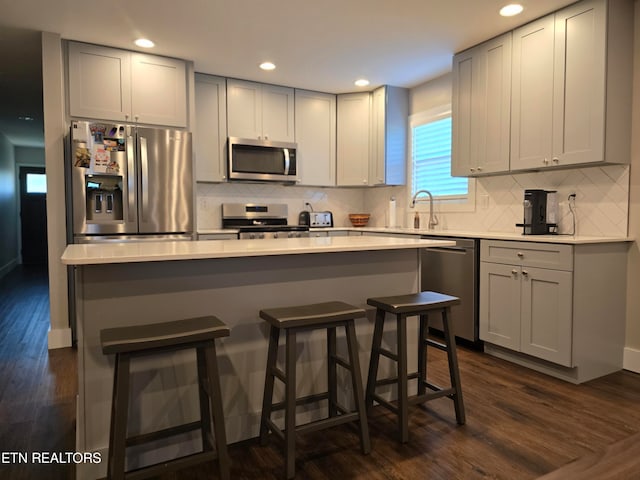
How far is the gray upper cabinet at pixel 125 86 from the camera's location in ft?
11.9

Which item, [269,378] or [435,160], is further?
[435,160]

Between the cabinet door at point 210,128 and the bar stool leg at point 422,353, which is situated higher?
the cabinet door at point 210,128

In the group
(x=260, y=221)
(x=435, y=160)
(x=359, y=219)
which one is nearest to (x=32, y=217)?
(x=260, y=221)

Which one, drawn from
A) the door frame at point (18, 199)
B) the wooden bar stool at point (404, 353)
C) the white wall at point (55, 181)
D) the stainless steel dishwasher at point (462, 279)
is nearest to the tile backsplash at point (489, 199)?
the stainless steel dishwasher at point (462, 279)

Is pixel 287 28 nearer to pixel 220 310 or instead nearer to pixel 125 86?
pixel 125 86

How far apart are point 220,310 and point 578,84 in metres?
2.76

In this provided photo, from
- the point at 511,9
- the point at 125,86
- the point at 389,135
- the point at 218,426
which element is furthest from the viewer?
the point at 389,135

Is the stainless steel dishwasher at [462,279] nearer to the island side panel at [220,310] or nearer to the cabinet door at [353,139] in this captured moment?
the island side panel at [220,310]

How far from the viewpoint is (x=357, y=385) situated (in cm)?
194

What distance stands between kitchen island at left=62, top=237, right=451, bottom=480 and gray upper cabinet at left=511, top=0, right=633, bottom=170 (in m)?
1.51

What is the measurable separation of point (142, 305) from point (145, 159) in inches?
84.6

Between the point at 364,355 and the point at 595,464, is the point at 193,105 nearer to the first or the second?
the point at 364,355

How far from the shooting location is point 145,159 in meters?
3.67

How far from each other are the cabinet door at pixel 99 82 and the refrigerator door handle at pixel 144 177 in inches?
15.0
